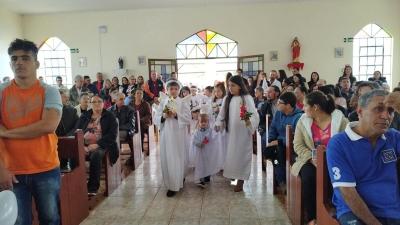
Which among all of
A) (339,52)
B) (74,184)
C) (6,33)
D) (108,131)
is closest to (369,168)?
(74,184)

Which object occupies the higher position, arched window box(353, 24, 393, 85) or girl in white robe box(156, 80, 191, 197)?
arched window box(353, 24, 393, 85)

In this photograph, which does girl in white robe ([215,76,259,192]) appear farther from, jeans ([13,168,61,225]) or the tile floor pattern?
jeans ([13,168,61,225])

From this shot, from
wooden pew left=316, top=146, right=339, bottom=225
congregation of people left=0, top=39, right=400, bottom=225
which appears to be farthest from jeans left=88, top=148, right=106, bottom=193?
wooden pew left=316, top=146, right=339, bottom=225

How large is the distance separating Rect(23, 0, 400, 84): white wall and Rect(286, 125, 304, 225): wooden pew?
27.5 feet

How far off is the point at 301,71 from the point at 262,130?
6967 mm

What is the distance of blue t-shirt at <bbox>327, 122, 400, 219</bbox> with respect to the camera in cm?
181

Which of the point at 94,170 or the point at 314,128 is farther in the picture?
the point at 94,170

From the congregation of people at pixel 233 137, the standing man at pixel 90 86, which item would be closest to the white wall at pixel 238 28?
the standing man at pixel 90 86

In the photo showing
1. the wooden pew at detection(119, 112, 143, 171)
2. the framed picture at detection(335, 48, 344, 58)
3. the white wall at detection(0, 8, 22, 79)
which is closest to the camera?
the wooden pew at detection(119, 112, 143, 171)

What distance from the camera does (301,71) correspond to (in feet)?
37.3

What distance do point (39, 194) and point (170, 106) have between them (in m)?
2.24

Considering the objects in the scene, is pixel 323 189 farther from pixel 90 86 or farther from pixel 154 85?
pixel 90 86

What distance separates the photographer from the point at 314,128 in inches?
117

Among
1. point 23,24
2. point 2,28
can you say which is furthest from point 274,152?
point 23,24
